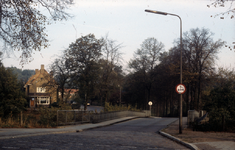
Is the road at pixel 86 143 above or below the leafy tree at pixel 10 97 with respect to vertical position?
below

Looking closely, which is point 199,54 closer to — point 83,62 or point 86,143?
point 83,62

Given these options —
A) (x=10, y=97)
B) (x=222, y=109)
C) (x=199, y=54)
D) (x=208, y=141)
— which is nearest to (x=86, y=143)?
(x=208, y=141)

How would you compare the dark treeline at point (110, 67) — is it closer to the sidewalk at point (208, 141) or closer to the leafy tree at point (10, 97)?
the leafy tree at point (10, 97)

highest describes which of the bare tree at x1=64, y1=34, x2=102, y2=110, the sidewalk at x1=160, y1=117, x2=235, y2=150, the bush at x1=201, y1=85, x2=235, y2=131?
the bare tree at x1=64, y1=34, x2=102, y2=110

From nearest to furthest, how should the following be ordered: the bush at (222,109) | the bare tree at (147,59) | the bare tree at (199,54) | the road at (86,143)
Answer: the road at (86,143), the bush at (222,109), the bare tree at (199,54), the bare tree at (147,59)

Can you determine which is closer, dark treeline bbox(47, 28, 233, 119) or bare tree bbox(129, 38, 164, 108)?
dark treeline bbox(47, 28, 233, 119)

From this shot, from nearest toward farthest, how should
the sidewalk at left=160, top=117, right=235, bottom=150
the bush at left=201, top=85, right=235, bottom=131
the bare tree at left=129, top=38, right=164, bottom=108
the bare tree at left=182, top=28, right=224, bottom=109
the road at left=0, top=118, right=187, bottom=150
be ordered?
the road at left=0, top=118, right=187, bottom=150 < the sidewalk at left=160, top=117, right=235, bottom=150 < the bush at left=201, top=85, right=235, bottom=131 < the bare tree at left=182, top=28, right=224, bottom=109 < the bare tree at left=129, top=38, right=164, bottom=108

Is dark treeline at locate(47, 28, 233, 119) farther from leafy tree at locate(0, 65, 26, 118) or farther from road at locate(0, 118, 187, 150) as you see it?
road at locate(0, 118, 187, 150)

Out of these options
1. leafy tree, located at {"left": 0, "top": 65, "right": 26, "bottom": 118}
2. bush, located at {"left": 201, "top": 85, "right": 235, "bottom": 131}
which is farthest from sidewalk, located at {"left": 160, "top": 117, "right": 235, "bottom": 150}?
leafy tree, located at {"left": 0, "top": 65, "right": 26, "bottom": 118}

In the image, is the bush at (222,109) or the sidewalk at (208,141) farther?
the bush at (222,109)

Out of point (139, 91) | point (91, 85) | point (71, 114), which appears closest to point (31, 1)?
point (71, 114)

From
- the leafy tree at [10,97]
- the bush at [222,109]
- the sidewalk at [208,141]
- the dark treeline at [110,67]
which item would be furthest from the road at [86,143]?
the dark treeline at [110,67]

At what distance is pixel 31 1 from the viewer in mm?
10984

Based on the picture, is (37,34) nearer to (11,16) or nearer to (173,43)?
(11,16)
